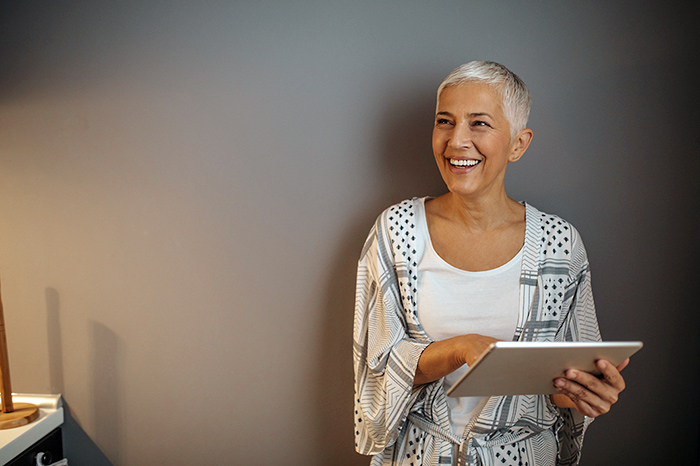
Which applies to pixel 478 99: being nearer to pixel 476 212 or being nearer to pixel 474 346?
pixel 476 212

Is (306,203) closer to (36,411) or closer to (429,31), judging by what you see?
(429,31)

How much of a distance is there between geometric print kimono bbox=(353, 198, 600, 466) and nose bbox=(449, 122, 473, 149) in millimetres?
219

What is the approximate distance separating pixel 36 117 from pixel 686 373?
2.00m

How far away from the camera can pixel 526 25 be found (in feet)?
4.22

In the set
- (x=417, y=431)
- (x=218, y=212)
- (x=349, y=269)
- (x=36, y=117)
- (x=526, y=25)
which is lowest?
(x=417, y=431)

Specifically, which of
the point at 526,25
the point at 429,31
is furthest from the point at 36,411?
the point at 526,25

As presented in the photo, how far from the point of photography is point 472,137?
103 centimetres

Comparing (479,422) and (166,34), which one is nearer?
(479,422)

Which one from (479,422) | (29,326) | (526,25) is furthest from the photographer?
(29,326)

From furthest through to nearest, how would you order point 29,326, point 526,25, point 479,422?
point 29,326 < point 526,25 < point 479,422

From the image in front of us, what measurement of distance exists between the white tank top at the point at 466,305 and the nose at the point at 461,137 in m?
A: 0.27

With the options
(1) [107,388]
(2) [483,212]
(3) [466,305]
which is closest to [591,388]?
(3) [466,305]

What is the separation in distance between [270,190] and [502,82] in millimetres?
685

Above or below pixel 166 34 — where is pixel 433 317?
below
